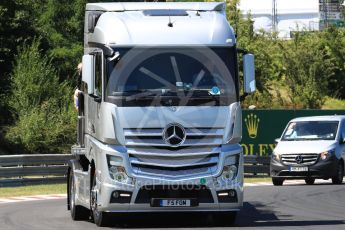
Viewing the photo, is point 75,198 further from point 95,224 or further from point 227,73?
point 227,73

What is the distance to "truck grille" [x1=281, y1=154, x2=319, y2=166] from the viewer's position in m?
28.0

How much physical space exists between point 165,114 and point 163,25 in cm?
152

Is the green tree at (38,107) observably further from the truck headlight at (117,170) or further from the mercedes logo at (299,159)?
the truck headlight at (117,170)

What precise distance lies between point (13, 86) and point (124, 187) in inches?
1323

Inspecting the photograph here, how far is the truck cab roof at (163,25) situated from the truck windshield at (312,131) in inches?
508

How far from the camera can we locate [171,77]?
15.8 m

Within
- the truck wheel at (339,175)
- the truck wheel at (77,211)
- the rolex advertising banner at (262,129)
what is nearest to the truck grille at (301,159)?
the truck wheel at (339,175)

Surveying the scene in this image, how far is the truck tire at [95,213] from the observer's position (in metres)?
16.1

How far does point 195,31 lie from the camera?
16.1 metres

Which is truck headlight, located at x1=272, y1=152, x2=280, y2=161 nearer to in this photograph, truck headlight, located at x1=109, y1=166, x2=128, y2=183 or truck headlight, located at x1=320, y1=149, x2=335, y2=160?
truck headlight, located at x1=320, y1=149, x2=335, y2=160

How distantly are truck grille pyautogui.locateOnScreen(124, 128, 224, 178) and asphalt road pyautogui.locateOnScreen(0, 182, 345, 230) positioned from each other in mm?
1054

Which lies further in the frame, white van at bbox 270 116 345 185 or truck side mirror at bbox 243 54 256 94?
white van at bbox 270 116 345 185

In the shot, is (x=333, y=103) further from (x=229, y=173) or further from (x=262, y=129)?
(x=229, y=173)

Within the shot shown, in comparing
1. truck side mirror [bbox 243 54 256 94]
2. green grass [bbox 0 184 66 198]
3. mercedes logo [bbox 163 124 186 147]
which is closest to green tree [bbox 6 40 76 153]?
green grass [bbox 0 184 66 198]
